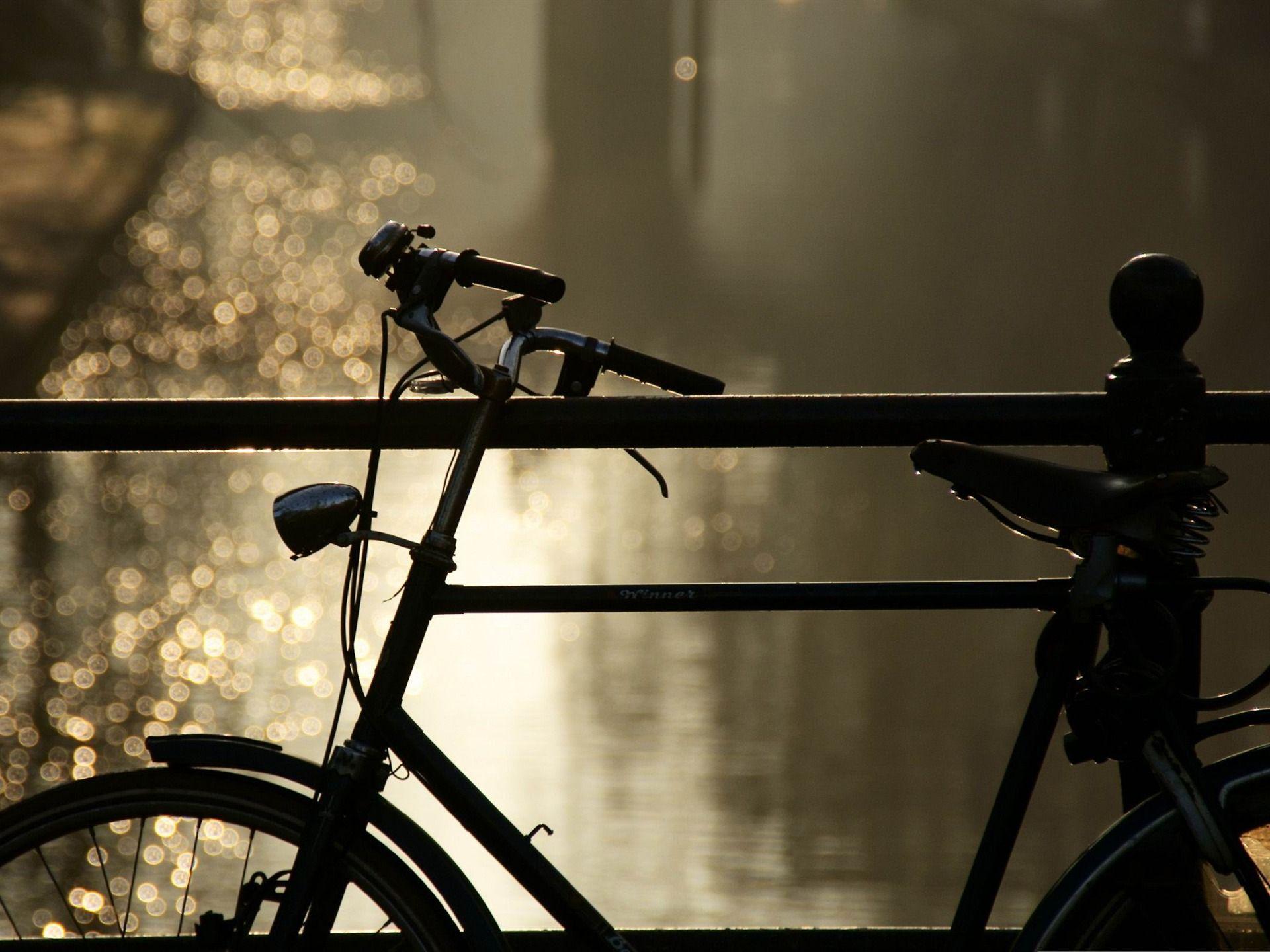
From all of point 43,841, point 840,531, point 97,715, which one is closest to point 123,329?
point 840,531

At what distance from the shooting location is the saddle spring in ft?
4.65

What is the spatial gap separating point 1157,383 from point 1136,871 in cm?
50

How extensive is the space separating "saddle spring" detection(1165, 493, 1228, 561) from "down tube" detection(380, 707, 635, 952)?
2.15 ft

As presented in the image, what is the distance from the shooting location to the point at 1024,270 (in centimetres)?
2402

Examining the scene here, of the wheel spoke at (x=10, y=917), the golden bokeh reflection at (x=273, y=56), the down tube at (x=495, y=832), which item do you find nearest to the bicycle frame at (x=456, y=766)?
the down tube at (x=495, y=832)

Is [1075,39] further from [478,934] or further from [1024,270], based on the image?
[478,934]

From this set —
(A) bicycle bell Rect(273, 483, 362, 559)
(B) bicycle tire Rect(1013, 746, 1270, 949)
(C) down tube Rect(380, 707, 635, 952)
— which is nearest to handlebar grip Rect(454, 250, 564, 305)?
(A) bicycle bell Rect(273, 483, 362, 559)

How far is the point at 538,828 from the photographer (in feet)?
4.64

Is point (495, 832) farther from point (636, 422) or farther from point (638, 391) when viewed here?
point (638, 391)

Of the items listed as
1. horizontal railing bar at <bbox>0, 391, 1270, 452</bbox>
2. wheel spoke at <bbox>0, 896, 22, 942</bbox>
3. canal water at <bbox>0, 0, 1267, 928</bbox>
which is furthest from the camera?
canal water at <bbox>0, 0, 1267, 928</bbox>

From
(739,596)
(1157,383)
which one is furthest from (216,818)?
(1157,383)

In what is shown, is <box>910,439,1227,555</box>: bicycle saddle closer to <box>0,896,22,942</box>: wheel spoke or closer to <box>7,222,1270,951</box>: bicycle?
<box>7,222,1270,951</box>: bicycle

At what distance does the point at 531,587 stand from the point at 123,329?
574 inches

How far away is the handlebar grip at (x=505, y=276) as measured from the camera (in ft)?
4.47
